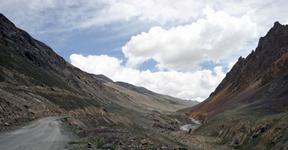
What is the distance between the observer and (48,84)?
120750 mm

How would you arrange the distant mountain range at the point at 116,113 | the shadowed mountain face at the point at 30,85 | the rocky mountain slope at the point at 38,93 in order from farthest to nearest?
the shadowed mountain face at the point at 30,85, the rocky mountain slope at the point at 38,93, the distant mountain range at the point at 116,113

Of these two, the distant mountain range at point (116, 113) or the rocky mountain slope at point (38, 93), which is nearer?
the distant mountain range at point (116, 113)

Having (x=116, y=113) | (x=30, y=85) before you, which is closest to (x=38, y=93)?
(x=30, y=85)

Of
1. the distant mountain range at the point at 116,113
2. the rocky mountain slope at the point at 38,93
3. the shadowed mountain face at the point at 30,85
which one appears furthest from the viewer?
the shadowed mountain face at the point at 30,85

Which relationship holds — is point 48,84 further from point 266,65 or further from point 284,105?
point 266,65

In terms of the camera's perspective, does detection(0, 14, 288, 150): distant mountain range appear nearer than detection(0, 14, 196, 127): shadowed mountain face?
Yes

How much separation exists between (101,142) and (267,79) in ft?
427

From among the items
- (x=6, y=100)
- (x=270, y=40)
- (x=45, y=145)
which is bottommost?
(x=45, y=145)

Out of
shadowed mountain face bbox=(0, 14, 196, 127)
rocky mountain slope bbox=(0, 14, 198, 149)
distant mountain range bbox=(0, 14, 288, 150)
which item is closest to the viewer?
distant mountain range bbox=(0, 14, 288, 150)

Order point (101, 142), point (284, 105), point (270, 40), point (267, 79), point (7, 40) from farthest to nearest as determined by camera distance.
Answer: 1. point (270, 40)
2. point (267, 79)
3. point (7, 40)
4. point (284, 105)
5. point (101, 142)

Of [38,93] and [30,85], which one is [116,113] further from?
[38,93]

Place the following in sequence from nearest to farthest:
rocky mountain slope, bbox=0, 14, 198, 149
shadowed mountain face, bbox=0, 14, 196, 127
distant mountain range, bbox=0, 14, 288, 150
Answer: distant mountain range, bbox=0, 14, 288, 150 → rocky mountain slope, bbox=0, 14, 198, 149 → shadowed mountain face, bbox=0, 14, 196, 127

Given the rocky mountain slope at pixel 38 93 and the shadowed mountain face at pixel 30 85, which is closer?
the rocky mountain slope at pixel 38 93

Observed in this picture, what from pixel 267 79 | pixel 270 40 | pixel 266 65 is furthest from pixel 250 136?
pixel 270 40
